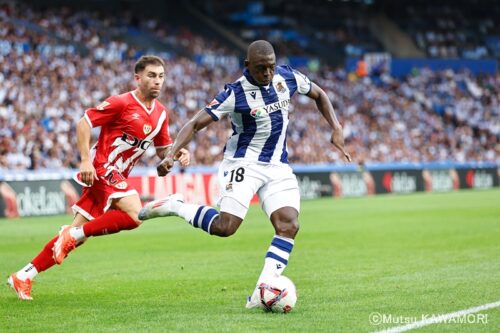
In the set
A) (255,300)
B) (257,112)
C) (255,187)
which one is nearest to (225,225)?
(255,187)

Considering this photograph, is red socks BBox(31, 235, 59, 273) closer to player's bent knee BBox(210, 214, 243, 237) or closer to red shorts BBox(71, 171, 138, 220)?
red shorts BBox(71, 171, 138, 220)

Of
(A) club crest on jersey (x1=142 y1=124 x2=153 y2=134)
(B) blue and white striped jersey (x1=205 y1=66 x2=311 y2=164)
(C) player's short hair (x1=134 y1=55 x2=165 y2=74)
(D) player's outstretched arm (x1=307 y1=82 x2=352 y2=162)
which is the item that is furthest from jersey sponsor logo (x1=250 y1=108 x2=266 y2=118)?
(A) club crest on jersey (x1=142 y1=124 x2=153 y2=134)

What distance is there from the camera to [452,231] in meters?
19.1

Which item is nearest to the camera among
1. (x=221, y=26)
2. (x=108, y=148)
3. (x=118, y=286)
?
(x=108, y=148)

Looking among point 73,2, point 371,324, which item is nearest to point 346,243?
point 371,324

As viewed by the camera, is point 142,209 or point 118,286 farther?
point 118,286

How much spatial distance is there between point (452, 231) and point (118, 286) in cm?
984

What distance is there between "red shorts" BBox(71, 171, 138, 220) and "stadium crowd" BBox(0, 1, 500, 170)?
1852cm

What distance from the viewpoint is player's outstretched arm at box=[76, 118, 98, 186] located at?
927cm

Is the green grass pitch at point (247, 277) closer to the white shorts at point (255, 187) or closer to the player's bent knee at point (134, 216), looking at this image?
the player's bent knee at point (134, 216)

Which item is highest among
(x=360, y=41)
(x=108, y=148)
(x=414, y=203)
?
(x=360, y=41)

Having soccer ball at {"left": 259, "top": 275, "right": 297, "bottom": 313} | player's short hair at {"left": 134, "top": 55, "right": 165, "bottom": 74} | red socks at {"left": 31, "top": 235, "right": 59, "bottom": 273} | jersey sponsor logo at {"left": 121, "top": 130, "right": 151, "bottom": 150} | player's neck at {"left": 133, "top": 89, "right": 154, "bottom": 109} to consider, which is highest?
player's short hair at {"left": 134, "top": 55, "right": 165, "bottom": 74}

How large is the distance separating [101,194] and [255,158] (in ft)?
6.20

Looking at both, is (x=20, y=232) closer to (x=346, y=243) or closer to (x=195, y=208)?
(x=346, y=243)
